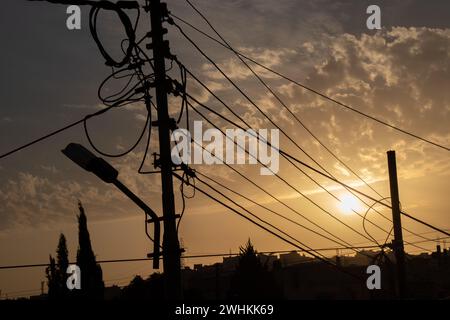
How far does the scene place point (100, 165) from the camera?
1162 cm

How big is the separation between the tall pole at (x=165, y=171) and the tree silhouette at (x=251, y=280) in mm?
37889

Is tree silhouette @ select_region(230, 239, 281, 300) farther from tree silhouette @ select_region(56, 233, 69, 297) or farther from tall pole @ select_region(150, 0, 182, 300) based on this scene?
tall pole @ select_region(150, 0, 182, 300)

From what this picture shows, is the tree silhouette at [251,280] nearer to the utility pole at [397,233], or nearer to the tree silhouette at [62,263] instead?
the tree silhouette at [62,263]

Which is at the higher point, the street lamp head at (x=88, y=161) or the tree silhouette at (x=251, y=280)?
the street lamp head at (x=88, y=161)

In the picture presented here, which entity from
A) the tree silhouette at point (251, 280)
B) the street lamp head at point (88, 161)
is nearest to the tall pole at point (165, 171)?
the street lamp head at point (88, 161)

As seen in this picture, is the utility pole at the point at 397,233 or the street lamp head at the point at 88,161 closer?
the street lamp head at the point at 88,161

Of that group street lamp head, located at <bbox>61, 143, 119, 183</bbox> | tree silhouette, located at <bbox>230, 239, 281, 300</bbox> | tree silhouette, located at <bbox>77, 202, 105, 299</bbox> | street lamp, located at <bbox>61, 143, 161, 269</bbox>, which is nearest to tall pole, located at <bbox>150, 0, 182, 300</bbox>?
street lamp, located at <bbox>61, 143, 161, 269</bbox>

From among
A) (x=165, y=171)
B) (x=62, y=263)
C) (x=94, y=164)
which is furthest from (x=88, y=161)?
(x=62, y=263)

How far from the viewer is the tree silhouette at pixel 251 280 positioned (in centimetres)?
5097

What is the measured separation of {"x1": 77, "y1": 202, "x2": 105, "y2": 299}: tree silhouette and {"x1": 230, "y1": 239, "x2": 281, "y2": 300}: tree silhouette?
36.6 feet

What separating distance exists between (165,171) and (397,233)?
455 inches

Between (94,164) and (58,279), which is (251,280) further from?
(94,164)

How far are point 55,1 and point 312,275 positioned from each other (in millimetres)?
62730
